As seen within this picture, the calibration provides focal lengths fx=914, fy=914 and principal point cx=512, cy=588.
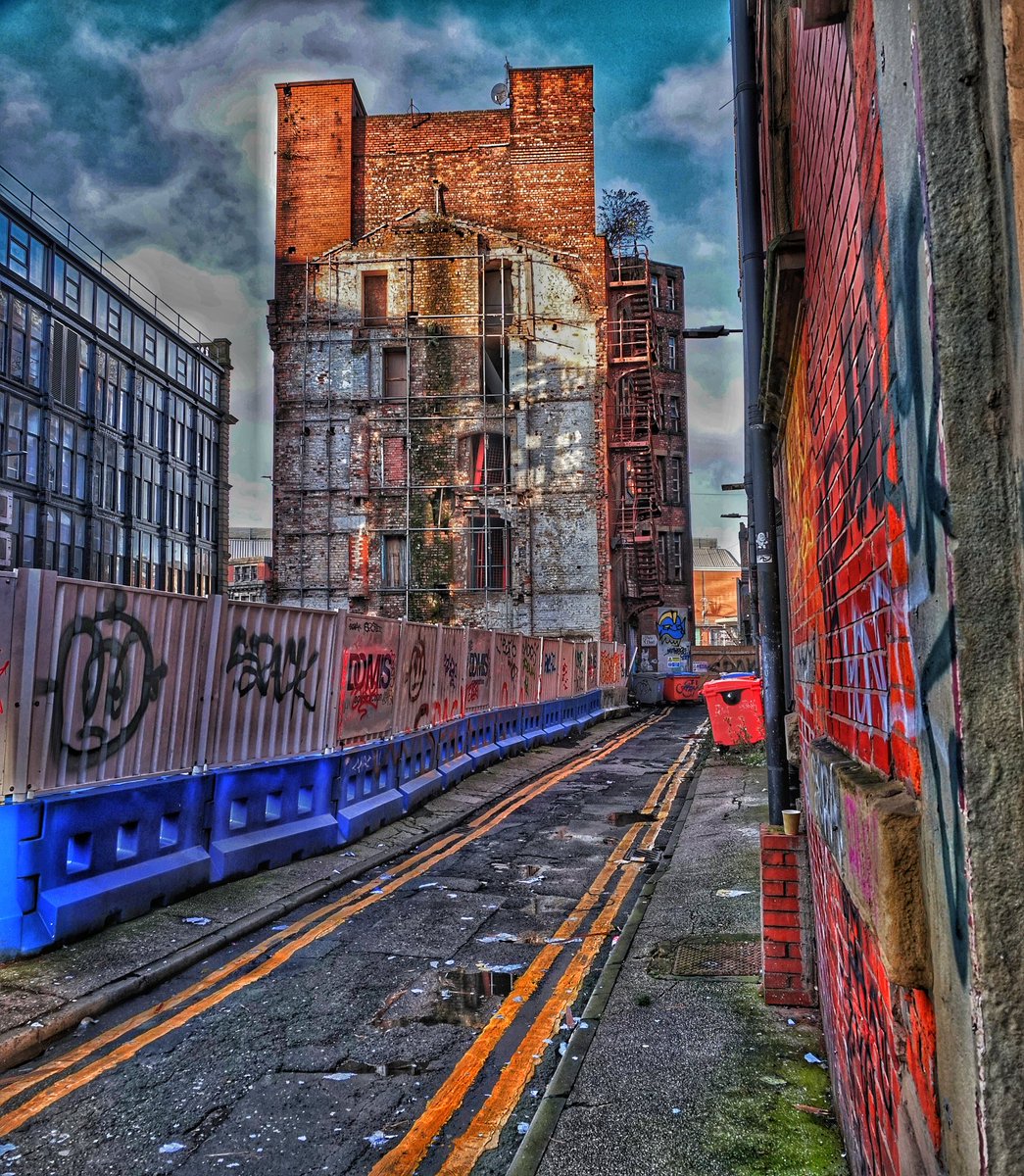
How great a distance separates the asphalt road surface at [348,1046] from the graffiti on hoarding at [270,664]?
1.98m

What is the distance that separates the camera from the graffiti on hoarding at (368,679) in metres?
10.3

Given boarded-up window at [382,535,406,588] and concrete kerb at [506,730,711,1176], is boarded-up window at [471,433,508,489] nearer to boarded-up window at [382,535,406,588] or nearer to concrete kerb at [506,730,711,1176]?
boarded-up window at [382,535,406,588]

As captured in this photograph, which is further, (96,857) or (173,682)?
(173,682)

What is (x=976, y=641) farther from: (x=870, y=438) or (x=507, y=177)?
(x=507, y=177)

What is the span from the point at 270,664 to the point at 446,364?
26954mm

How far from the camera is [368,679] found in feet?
35.3

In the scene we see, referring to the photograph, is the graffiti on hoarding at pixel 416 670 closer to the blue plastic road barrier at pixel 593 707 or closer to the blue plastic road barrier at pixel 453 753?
the blue plastic road barrier at pixel 453 753

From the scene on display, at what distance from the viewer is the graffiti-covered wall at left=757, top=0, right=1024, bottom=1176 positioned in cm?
126

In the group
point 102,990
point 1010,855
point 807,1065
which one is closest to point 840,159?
point 1010,855

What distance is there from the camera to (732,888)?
7.41 metres

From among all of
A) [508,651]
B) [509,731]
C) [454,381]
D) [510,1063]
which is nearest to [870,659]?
[510,1063]

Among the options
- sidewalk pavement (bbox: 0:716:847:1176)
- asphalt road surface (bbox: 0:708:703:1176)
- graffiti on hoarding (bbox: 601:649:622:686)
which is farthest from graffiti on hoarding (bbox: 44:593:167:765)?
graffiti on hoarding (bbox: 601:649:622:686)

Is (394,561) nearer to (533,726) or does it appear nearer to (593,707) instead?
(593,707)

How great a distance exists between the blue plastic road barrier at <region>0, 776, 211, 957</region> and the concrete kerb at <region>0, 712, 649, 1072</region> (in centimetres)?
60
